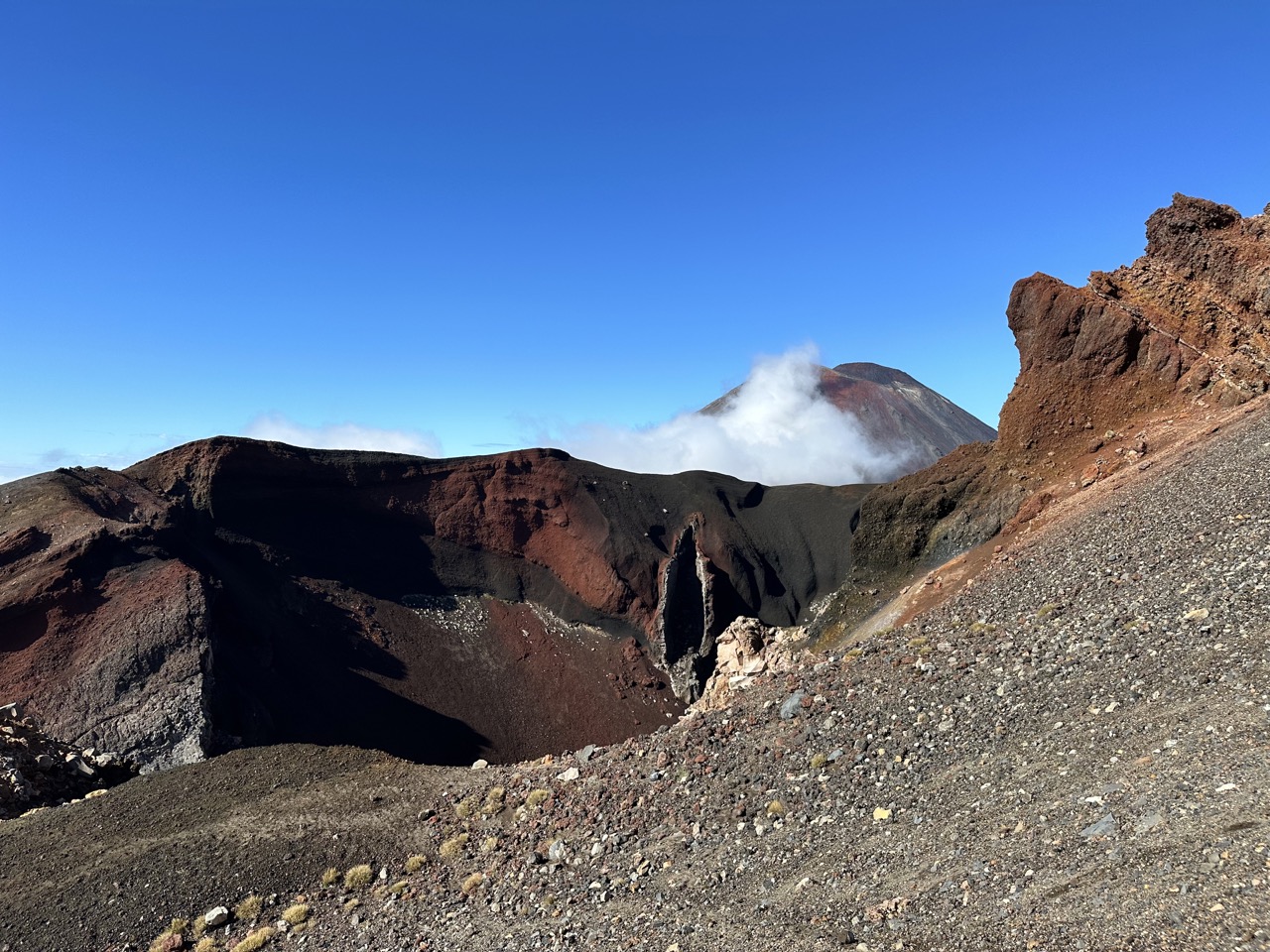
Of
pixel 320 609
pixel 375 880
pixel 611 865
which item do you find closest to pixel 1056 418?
pixel 611 865

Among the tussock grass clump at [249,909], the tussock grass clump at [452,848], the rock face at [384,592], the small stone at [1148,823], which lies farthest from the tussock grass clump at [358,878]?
the rock face at [384,592]

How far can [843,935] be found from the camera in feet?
23.1

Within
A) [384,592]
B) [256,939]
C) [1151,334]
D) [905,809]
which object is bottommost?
[905,809]

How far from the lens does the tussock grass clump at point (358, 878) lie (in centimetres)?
1177

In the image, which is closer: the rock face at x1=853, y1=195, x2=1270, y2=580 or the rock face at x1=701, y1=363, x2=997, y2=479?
the rock face at x1=853, y1=195, x2=1270, y2=580

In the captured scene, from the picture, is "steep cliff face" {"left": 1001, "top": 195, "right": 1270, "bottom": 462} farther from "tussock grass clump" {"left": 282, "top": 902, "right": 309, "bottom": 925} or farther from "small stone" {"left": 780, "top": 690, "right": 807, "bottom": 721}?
"tussock grass clump" {"left": 282, "top": 902, "right": 309, "bottom": 925}

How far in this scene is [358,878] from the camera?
1185 cm

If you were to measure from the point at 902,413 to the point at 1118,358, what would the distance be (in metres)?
103

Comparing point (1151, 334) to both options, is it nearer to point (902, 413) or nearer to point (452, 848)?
point (452, 848)

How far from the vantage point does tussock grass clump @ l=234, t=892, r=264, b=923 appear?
447 inches

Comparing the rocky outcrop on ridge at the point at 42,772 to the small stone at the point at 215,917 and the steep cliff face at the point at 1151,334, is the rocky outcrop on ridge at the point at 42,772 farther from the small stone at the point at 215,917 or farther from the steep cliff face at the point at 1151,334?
the steep cliff face at the point at 1151,334

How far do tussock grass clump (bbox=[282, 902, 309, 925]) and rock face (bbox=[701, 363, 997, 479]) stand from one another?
10602 centimetres

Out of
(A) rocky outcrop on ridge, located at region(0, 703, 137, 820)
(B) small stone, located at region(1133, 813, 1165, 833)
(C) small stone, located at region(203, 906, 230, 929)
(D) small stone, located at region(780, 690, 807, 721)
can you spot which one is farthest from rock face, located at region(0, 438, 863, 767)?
(B) small stone, located at region(1133, 813, 1165, 833)

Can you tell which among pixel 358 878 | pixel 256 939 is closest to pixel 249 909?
pixel 256 939
